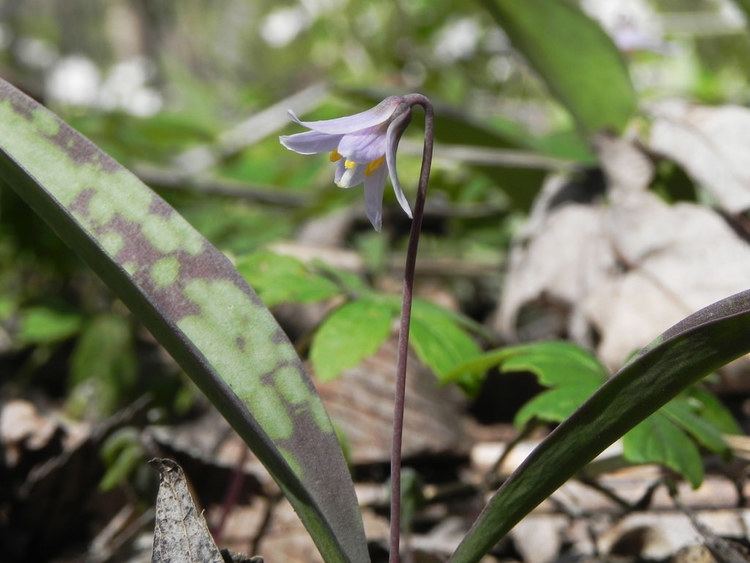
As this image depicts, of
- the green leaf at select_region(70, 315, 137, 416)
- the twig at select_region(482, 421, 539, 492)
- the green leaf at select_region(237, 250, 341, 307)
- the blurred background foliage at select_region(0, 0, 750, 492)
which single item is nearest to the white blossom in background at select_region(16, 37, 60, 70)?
the blurred background foliage at select_region(0, 0, 750, 492)

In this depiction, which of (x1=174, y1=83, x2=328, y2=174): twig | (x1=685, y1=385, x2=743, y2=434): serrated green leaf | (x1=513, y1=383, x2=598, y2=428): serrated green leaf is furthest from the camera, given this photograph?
(x1=174, y1=83, x2=328, y2=174): twig

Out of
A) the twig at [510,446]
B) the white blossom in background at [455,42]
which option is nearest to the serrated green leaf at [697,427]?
the twig at [510,446]

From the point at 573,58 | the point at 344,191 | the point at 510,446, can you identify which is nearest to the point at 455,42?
the point at 344,191

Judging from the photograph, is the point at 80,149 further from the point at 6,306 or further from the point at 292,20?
the point at 292,20

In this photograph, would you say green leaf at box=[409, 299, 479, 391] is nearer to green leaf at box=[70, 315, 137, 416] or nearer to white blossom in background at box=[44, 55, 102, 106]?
green leaf at box=[70, 315, 137, 416]

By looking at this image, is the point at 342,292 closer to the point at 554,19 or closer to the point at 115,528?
the point at 115,528
